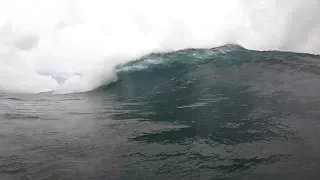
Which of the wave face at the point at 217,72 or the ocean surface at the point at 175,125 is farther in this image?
the wave face at the point at 217,72

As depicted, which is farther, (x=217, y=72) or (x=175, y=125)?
(x=217, y=72)

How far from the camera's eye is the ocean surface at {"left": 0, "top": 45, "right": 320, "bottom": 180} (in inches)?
202

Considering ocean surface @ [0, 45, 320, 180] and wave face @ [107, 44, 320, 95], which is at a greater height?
wave face @ [107, 44, 320, 95]

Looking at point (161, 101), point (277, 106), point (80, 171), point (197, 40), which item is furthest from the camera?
point (197, 40)

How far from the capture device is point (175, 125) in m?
7.09

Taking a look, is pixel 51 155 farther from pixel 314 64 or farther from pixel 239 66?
pixel 314 64

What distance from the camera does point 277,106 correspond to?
7.91 meters

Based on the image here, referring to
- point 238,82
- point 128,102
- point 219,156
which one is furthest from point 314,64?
point 219,156

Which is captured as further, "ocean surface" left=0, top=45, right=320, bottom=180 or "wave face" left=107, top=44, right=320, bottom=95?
"wave face" left=107, top=44, right=320, bottom=95

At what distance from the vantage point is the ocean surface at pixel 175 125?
513cm

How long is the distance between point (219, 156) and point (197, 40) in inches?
361

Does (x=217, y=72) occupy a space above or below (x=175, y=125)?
above

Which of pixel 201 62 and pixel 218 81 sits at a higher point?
pixel 201 62

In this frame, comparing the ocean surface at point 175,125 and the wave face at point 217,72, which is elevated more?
the wave face at point 217,72
